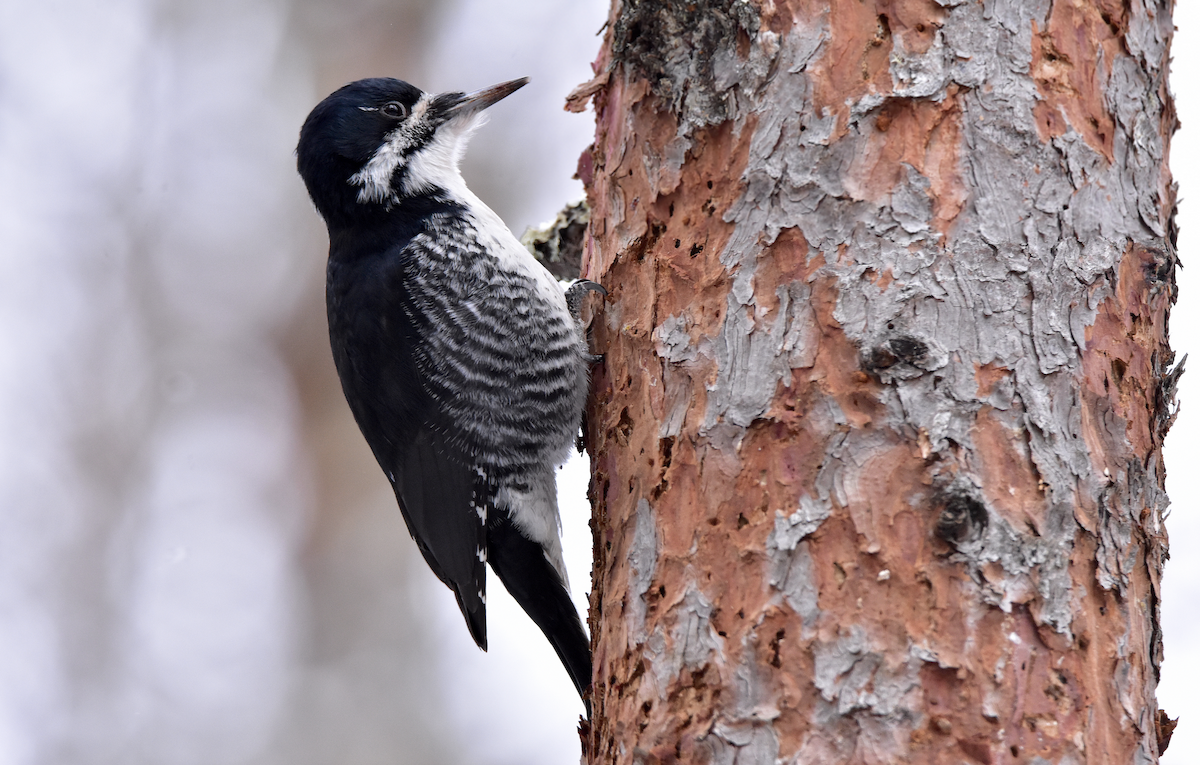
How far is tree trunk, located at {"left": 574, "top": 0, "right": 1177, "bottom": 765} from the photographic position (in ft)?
5.34

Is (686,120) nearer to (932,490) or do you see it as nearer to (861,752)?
(932,490)

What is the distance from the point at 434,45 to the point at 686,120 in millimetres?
3640

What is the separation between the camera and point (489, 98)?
343 centimetres

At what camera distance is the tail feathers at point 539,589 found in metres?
2.92

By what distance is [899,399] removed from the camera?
5.77 feet

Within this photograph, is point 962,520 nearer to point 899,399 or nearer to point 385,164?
point 899,399

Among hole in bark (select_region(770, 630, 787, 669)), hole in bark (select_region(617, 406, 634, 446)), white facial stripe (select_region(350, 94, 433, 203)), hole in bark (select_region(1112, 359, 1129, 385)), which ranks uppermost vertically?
white facial stripe (select_region(350, 94, 433, 203))

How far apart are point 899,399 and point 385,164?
6.68 feet

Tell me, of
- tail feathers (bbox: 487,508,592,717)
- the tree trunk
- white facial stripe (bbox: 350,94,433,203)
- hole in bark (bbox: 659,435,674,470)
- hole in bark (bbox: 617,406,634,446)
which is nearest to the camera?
the tree trunk

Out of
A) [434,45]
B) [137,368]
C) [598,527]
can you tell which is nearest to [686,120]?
[598,527]

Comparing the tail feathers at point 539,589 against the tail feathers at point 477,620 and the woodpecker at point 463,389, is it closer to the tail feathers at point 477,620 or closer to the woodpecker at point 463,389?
the woodpecker at point 463,389

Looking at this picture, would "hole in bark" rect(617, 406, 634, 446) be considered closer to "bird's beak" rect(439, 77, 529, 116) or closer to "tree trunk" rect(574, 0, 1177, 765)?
"tree trunk" rect(574, 0, 1177, 765)

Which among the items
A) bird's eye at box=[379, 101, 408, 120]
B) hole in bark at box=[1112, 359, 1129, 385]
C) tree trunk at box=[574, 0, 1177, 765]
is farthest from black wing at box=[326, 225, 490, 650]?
hole in bark at box=[1112, 359, 1129, 385]

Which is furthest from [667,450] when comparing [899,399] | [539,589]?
[539,589]
